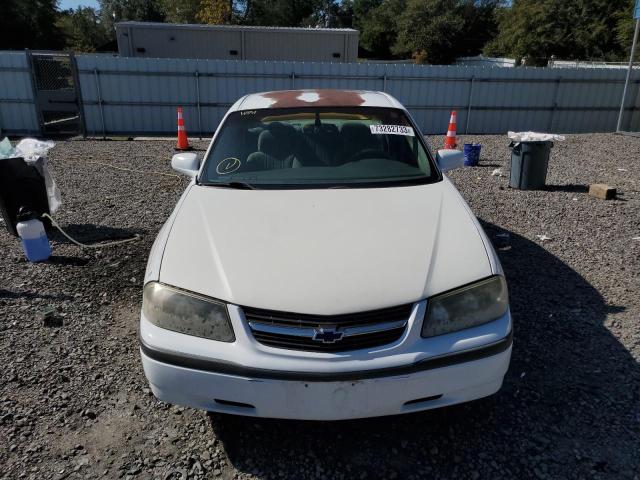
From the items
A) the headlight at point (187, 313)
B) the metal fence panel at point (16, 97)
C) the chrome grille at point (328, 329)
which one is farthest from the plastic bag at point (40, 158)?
the metal fence panel at point (16, 97)

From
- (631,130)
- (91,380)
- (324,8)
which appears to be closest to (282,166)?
(91,380)

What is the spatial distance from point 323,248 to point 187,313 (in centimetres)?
70

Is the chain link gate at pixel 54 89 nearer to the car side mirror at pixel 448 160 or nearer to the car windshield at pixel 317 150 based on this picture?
the car windshield at pixel 317 150

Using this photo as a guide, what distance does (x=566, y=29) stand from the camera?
39.9 meters

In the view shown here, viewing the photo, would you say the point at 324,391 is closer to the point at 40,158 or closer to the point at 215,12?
the point at 40,158

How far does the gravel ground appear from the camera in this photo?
7.48ft

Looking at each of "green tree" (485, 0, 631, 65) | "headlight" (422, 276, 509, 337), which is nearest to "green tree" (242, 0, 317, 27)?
"green tree" (485, 0, 631, 65)

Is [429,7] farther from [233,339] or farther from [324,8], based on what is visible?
[233,339]

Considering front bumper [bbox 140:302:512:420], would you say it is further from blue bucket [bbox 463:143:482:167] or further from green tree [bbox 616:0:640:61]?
green tree [bbox 616:0:640:61]

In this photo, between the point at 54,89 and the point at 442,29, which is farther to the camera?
the point at 442,29

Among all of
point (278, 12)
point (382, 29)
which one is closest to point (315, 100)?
point (278, 12)

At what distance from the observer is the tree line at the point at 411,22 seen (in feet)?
121

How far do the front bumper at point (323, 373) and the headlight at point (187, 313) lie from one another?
1.5 inches

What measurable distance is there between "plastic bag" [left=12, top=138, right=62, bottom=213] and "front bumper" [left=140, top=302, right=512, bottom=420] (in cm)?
390
